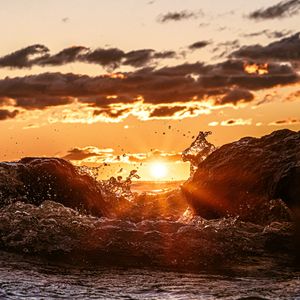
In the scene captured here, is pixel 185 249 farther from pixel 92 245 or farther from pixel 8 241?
pixel 8 241

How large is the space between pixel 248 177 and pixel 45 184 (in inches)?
215

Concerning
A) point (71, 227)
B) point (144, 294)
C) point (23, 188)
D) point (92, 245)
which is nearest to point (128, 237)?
point (92, 245)

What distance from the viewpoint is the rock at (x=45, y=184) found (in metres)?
14.1

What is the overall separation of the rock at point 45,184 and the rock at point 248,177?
310 centimetres

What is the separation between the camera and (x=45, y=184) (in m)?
14.3

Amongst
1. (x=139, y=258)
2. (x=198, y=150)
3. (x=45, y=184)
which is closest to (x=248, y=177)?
(x=139, y=258)

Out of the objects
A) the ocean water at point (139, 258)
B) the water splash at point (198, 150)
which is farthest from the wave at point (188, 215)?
the water splash at point (198, 150)

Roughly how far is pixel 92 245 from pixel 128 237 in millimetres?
691

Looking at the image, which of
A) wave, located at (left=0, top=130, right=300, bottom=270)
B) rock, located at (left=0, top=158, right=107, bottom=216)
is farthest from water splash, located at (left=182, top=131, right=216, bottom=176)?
rock, located at (left=0, top=158, right=107, bottom=216)

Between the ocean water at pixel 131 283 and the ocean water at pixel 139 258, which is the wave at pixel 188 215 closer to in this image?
the ocean water at pixel 139 258

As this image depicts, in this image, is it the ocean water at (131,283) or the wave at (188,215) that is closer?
the ocean water at (131,283)

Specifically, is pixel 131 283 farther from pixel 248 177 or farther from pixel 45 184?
pixel 45 184

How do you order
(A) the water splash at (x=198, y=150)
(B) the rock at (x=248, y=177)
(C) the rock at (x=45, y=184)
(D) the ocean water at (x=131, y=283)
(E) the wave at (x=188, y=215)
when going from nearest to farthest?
1. (D) the ocean water at (x=131, y=283)
2. (E) the wave at (x=188, y=215)
3. (B) the rock at (x=248, y=177)
4. (C) the rock at (x=45, y=184)
5. (A) the water splash at (x=198, y=150)

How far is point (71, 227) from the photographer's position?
10898 millimetres
